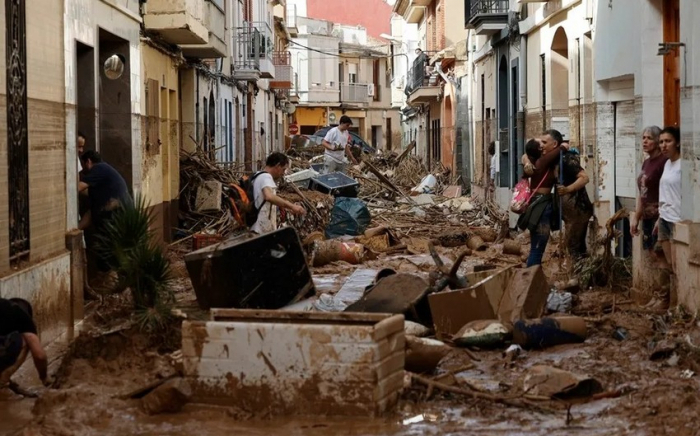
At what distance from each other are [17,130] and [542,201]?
552 cm

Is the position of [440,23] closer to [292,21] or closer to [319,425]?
[292,21]

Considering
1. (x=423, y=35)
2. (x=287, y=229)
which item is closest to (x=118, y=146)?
(x=287, y=229)

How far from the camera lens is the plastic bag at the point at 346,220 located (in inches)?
802

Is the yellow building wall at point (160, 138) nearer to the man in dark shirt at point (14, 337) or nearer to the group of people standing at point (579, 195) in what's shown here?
the group of people standing at point (579, 195)

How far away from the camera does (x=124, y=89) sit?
15930 millimetres

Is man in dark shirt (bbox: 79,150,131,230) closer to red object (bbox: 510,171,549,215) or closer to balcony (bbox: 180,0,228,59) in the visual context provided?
red object (bbox: 510,171,549,215)

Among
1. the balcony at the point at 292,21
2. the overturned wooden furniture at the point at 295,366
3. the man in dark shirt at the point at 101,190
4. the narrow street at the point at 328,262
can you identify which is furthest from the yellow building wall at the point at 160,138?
the balcony at the point at 292,21

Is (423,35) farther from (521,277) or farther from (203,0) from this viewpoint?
(521,277)

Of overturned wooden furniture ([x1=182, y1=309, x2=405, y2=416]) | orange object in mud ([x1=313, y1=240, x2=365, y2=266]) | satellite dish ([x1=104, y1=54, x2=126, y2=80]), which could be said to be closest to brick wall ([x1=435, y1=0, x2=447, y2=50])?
orange object in mud ([x1=313, y1=240, x2=365, y2=266])

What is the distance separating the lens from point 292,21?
226 feet

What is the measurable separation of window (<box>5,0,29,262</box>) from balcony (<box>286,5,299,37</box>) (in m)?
54.8

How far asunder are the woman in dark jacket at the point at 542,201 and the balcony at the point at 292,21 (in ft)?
172

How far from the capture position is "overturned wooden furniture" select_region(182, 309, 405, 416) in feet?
24.4

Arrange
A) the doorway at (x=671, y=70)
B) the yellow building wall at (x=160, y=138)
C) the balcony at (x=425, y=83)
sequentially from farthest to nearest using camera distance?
the balcony at (x=425, y=83)
the yellow building wall at (x=160, y=138)
the doorway at (x=671, y=70)
